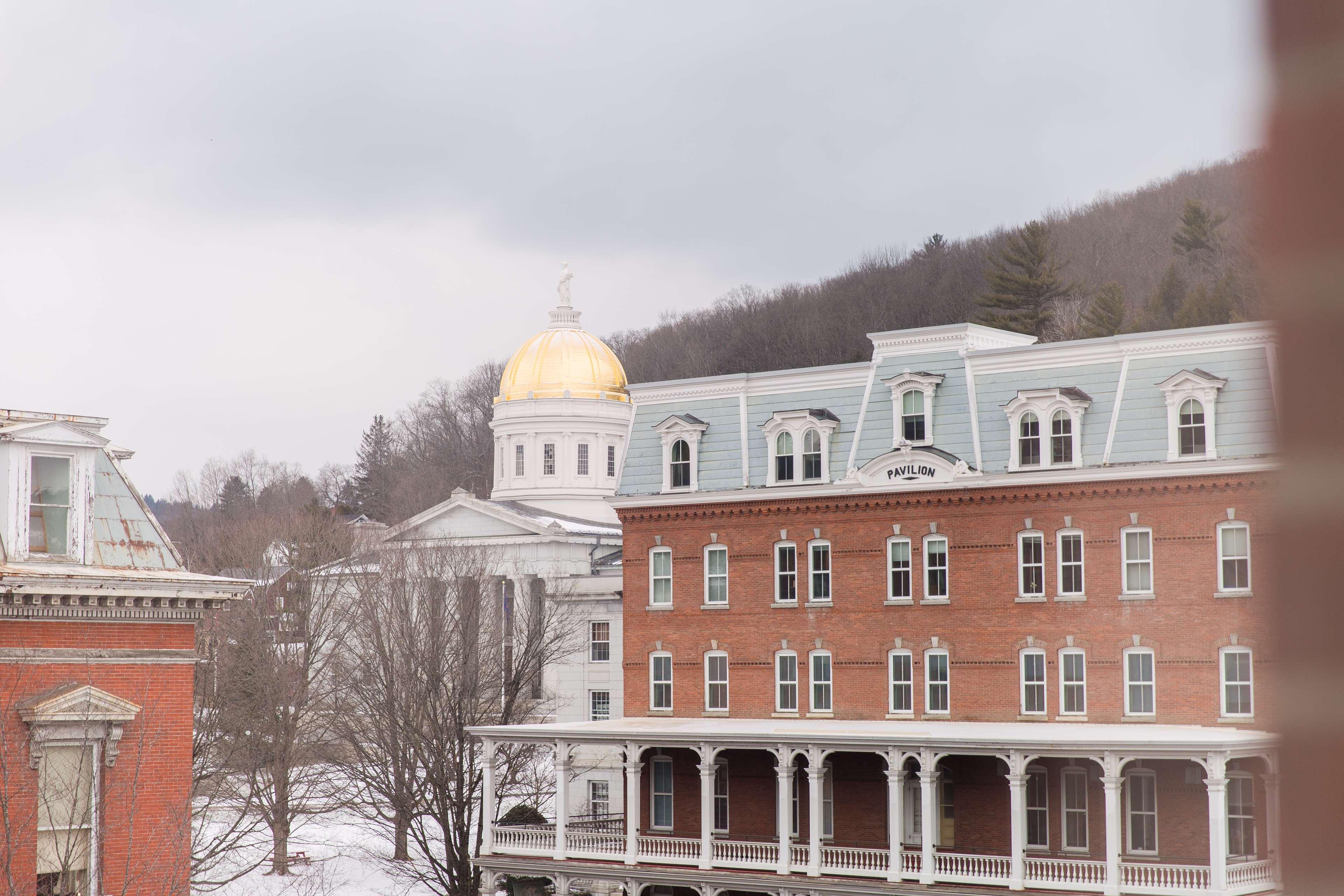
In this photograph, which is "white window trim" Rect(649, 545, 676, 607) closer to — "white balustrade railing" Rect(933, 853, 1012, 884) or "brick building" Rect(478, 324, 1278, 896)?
"brick building" Rect(478, 324, 1278, 896)

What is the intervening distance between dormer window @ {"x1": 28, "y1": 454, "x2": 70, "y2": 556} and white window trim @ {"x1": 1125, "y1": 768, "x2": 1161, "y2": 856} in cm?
2483

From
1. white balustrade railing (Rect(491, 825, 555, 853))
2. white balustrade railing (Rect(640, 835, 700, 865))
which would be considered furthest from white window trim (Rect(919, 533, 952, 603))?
white balustrade railing (Rect(491, 825, 555, 853))

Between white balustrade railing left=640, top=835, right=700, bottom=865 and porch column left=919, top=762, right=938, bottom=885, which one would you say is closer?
porch column left=919, top=762, right=938, bottom=885

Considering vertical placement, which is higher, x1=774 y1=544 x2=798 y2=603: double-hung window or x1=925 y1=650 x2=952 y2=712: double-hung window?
x1=774 y1=544 x2=798 y2=603: double-hung window

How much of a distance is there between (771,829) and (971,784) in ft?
21.4

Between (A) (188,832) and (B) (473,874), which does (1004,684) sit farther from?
(A) (188,832)

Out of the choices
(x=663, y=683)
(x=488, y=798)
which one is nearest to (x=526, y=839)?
(x=488, y=798)

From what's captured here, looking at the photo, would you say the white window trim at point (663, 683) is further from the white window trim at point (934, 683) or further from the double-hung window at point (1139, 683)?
the double-hung window at point (1139, 683)

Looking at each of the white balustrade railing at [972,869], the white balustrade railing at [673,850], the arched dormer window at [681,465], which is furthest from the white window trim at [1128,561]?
the arched dormer window at [681,465]

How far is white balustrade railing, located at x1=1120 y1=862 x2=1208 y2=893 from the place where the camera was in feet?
112

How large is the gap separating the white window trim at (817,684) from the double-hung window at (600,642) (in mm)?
25072

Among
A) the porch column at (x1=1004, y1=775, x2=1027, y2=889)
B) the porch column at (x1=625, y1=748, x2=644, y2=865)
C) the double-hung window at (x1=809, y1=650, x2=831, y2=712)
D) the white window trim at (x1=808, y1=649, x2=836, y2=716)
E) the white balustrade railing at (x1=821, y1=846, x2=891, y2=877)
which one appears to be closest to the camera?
the porch column at (x1=1004, y1=775, x2=1027, y2=889)

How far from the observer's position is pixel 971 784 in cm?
4159

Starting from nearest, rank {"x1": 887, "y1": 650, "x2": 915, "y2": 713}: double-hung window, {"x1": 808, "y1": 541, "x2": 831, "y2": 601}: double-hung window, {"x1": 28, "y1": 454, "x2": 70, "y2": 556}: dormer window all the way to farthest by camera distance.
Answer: {"x1": 28, "y1": 454, "x2": 70, "y2": 556}: dormer window, {"x1": 887, "y1": 650, "x2": 915, "y2": 713}: double-hung window, {"x1": 808, "y1": 541, "x2": 831, "y2": 601}: double-hung window
